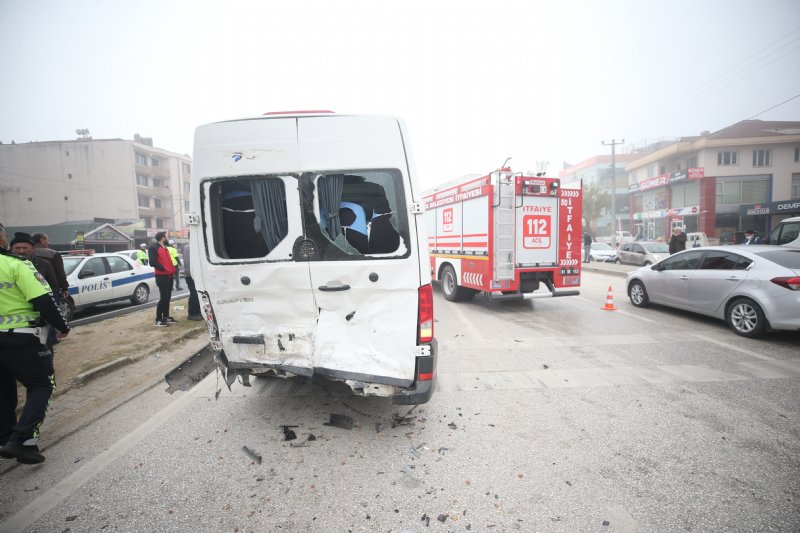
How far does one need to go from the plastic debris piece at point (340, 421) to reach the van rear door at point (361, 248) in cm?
61

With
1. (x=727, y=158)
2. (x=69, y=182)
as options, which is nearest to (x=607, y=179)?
(x=727, y=158)

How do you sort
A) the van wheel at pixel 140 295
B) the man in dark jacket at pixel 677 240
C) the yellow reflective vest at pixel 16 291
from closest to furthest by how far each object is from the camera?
the yellow reflective vest at pixel 16 291, the van wheel at pixel 140 295, the man in dark jacket at pixel 677 240

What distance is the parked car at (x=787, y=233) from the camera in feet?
35.5

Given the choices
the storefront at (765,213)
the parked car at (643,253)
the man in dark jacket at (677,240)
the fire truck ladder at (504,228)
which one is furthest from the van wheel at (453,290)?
the storefront at (765,213)

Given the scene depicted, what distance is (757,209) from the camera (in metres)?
30.9

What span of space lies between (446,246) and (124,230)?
39488 mm

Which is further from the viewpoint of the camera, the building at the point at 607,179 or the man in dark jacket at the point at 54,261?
the building at the point at 607,179

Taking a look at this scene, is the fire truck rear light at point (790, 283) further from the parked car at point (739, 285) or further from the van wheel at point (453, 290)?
the van wheel at point (453, 290)

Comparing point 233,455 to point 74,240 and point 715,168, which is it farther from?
point 715,168

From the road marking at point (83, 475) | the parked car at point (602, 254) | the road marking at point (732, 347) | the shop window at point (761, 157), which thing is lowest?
the road marking at point (83, 475)

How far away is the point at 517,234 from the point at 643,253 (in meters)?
14.6

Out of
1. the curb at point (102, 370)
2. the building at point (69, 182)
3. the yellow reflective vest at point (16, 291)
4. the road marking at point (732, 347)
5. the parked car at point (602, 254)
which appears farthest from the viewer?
the building at point (69, 182)

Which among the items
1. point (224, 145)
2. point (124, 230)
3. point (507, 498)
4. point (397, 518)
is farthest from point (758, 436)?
point (124, 230)

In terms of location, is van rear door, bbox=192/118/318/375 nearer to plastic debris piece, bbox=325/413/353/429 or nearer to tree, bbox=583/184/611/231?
plastic debris piece, bbox=325/413/353/429
